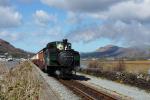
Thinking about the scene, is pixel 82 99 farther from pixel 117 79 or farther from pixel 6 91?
pixel 117 79

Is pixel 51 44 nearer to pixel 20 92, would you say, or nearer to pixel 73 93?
pixel 73 93

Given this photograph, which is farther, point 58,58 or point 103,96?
point 58,58

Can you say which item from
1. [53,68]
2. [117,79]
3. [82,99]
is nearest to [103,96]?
[82,99]

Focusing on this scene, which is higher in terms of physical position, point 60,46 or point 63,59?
point 60,46

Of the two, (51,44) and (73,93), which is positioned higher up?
(51,44)

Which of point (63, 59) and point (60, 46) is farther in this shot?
point (60, 46)

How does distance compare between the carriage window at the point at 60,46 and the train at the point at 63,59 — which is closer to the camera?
the train at the point at 63,59

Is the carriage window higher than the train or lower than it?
higher

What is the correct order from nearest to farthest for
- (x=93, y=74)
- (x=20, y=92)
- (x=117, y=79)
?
(x=20, y=92) → (x=117, y=79) → (x=93, y=74)

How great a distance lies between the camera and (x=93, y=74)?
53.9 metres

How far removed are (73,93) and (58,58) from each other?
14.3 metres

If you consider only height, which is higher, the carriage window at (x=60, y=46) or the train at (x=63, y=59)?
the carriage window at (x=60, y=46)

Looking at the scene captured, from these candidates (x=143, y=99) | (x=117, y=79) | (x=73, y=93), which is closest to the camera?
(x=143, y=99)

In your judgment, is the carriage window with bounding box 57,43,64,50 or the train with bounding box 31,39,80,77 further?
the carriage window with bounding box 57,43,64,50
